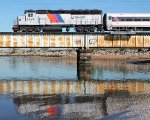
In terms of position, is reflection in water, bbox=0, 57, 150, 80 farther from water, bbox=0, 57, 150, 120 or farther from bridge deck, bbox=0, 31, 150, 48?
water, bbox=0, 57, 150, 120

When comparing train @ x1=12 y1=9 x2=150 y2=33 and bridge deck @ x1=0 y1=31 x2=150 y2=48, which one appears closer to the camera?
train @ x1=12 y1=9 x2=150 y2=33

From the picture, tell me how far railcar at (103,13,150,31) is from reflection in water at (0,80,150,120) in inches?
828

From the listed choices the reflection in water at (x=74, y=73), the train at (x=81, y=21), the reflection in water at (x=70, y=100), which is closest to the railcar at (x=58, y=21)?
the train at (x=81, y=21)

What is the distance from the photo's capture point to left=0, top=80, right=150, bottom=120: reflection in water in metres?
22.5

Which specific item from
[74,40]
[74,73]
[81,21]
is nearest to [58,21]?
[81,21]

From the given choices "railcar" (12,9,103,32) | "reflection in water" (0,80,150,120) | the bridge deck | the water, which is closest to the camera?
the water

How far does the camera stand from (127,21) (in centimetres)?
5581

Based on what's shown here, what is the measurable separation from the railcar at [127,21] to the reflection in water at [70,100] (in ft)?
69.0

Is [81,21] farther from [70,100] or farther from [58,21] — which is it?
[70,100]

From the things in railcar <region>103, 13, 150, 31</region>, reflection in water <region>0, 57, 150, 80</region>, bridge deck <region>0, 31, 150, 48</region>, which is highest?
railcar <region>103, 13, 150, 31</region>

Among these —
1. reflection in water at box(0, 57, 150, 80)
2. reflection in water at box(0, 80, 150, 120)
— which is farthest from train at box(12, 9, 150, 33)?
reflection in water at box(0, 80, 150, 120)

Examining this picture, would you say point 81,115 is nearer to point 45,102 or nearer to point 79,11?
point 45,102

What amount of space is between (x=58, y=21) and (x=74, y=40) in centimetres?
533

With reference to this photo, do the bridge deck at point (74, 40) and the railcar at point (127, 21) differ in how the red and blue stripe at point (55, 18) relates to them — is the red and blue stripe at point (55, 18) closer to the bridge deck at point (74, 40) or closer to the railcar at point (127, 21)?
the bridge deck at point (74, 40)
